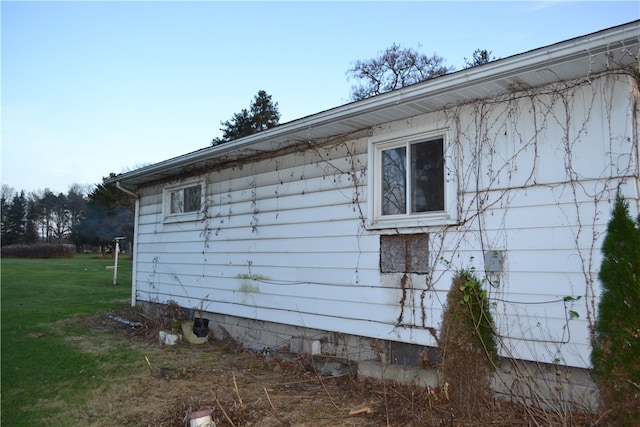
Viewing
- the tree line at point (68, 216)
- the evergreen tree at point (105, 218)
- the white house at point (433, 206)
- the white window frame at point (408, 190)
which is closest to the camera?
the white house at point (433, 206)

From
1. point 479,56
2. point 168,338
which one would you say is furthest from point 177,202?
point 479,56

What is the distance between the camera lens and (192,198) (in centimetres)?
869

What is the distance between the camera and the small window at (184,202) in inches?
332

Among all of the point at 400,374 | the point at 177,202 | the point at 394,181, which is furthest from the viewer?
the point at 177,202

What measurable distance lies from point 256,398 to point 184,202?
5256 mm

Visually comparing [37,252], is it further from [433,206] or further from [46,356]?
[433,206]

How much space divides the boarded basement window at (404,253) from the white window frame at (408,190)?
15 cm

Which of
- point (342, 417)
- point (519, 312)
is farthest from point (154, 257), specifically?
point (519, 312)

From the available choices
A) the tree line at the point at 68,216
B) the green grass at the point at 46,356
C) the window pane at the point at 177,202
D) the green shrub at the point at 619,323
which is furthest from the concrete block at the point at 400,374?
the tree line at the point at 68,216

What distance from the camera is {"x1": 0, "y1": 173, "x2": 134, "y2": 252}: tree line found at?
39603 mm

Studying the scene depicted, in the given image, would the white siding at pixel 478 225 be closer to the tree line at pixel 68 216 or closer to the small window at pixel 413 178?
the small window at pixel 413 178

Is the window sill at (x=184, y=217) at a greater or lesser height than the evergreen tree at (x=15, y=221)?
lesser

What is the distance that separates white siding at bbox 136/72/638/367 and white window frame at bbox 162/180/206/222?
132 centimetres

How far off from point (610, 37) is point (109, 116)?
11.7m
